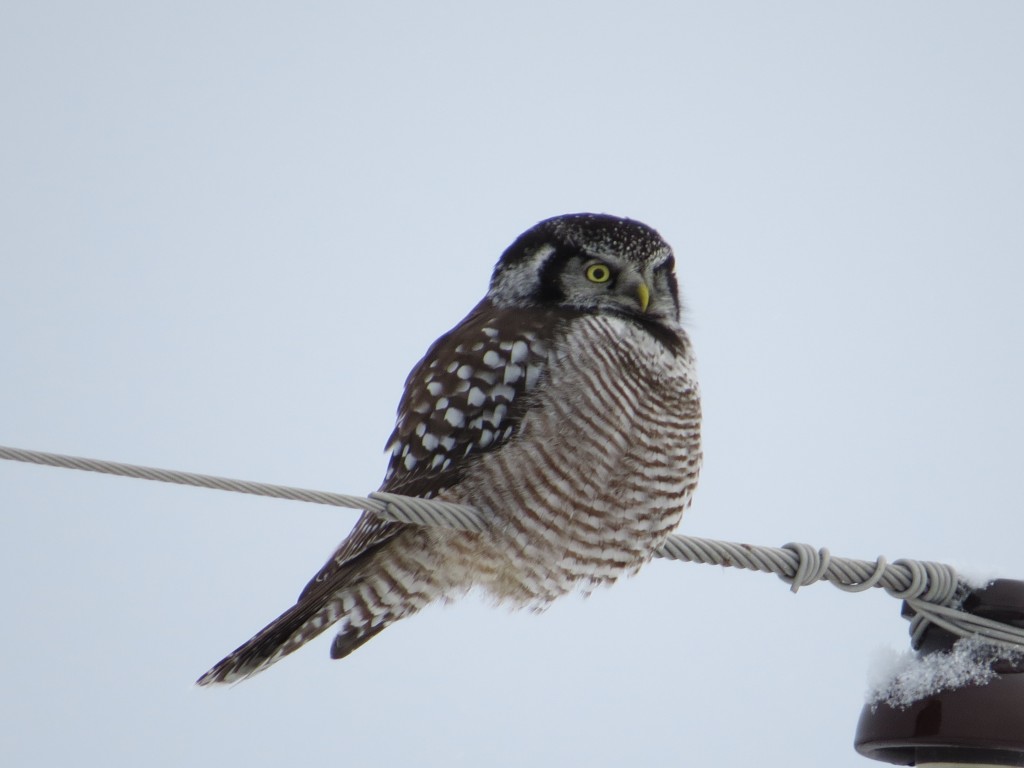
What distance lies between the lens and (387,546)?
4.04 meters

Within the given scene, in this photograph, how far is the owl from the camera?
3.91m

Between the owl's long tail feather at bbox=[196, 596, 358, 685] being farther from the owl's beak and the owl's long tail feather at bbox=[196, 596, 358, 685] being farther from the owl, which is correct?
the owl's beak

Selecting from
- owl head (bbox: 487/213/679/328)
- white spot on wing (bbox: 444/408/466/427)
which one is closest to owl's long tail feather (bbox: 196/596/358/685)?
white spot on wing (bbox: 444/408/466/427)

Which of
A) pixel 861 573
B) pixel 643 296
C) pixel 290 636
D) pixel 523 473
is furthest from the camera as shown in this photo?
pixel 643 296

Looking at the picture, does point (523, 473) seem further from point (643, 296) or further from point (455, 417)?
point (643, 296)

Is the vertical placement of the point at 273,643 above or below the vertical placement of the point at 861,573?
below

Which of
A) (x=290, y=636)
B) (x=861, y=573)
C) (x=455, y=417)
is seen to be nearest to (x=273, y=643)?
(x=290, y=636)

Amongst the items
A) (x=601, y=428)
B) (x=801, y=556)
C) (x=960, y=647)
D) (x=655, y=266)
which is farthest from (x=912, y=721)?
(x=655, y=266)

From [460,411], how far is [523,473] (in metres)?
0.31

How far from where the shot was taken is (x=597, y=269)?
448cm

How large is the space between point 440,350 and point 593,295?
0.57 meters

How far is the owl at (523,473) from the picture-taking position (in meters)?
3.91

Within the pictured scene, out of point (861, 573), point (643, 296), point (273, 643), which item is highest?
point (643, 296)

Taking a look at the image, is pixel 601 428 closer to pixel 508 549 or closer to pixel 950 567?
pixel 508 549
